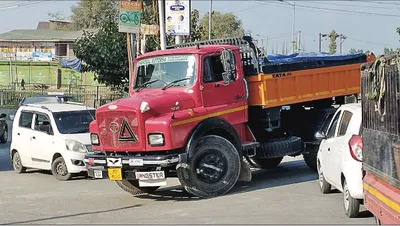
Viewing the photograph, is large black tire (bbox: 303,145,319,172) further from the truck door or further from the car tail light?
the car tail light

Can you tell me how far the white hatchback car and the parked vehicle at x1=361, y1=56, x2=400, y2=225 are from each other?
0.70m

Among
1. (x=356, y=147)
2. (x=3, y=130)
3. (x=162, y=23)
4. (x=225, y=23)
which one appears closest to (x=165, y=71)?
(x=356, y=147)

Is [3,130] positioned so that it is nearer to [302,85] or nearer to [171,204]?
[302,85]

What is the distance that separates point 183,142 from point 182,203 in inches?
41.7

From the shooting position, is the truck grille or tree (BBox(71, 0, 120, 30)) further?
tree (BBox(71, 0, 120, 30))

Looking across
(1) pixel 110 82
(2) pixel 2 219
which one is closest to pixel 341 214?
(2) pixel 2 219

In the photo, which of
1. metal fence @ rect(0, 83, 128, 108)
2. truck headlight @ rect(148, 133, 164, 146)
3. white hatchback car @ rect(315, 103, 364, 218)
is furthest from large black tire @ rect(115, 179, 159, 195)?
metal fence @ rect(0, 83, 128, 108)

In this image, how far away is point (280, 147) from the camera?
529 inches

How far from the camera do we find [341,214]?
375 inches

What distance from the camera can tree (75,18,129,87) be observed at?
28891 millimetres

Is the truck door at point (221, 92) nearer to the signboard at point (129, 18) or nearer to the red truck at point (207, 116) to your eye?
the red truck at point (207, 116)

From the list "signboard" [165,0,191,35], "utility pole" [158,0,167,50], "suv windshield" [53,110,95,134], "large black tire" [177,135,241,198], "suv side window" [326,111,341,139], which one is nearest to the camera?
"suv side window" [326,111,341,139]

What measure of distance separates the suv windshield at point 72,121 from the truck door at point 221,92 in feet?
13.0

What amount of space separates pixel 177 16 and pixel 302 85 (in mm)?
8943
